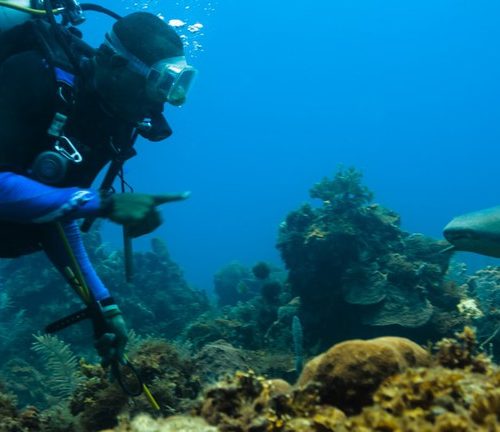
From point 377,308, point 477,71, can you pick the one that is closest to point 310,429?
point 377,308

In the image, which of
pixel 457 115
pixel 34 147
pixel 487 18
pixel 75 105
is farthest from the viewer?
pixel 457 115

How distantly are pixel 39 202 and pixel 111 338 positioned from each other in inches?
47.5

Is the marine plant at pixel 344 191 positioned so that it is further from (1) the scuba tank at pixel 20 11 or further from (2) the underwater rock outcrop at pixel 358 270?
(1) the scuba tank at pixel 20 11

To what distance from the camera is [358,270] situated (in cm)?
696

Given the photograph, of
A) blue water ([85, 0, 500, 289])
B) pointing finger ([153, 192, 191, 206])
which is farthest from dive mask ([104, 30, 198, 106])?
blue water ([85, 0, 500, 289])

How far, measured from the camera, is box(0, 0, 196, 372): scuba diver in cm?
259

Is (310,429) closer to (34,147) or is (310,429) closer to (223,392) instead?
(223,392)

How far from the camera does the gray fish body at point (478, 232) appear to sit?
5.27 meters

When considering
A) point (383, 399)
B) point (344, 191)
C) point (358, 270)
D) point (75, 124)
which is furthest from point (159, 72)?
point (344, 191)

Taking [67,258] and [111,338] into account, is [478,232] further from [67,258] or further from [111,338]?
[67,258]

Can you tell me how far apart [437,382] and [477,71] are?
18439 centimetres

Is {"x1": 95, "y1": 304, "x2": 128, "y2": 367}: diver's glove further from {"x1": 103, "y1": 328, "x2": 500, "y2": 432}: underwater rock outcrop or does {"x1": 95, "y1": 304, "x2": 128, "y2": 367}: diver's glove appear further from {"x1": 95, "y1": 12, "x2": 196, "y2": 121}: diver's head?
{"x1": 95, "y1": 12, "x2": 196, "y2": 121}: diver's head

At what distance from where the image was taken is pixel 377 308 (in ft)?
21.5

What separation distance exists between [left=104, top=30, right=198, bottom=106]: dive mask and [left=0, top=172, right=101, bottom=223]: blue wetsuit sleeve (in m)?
1.46
